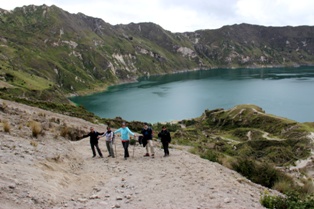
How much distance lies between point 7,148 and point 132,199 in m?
7.75

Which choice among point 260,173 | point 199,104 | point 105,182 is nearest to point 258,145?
point 260,173

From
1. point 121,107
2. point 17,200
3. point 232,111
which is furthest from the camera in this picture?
point 121,107

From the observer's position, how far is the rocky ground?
36.2 ft

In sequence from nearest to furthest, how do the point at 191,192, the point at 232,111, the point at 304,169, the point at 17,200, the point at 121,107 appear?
the point at 17,200 → the point at 191,192 → the point at 304,169 → the point at 232,111 → the point at 121,107

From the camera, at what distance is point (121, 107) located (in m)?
138

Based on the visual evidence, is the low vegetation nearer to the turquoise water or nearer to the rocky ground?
the rocky ground

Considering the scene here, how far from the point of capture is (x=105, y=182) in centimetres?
1498

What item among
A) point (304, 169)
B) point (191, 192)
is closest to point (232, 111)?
point (304, 169)

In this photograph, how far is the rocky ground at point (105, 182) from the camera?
11.0m

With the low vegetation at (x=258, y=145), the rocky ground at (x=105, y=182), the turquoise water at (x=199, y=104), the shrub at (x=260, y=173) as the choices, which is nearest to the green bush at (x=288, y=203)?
the low vegetation at (x=258, y=145)

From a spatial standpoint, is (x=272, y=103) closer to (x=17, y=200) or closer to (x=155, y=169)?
(x=155, y=169)

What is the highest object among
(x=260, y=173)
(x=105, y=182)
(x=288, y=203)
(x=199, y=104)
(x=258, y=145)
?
(x=288, y=203)

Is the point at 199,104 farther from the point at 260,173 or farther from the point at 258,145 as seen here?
the point at 260,173

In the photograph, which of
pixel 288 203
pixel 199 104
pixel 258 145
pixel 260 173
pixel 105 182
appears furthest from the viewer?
pixel 199 104
